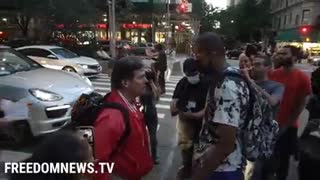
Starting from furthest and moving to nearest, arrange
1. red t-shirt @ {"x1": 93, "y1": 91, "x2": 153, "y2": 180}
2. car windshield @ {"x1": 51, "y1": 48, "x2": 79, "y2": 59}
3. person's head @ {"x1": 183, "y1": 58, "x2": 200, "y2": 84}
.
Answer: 1. car windshield @ {"x1": 51, "y1": 48, "x2": 79, "y2": 59}
2. person's head @ {"x1": 183, "y1": 58, "x2": 200, "y2": 84}
3. red t-shirt @ {"x1": 93, "y1": 91, "x2": 153, "y2": 180}

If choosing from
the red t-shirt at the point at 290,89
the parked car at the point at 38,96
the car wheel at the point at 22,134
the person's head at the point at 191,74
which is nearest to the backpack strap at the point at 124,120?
the person's head at the point at 191,74

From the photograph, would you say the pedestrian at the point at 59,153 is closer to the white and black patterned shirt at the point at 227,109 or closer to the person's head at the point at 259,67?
the white and black patterned shirt at the point at 227,109

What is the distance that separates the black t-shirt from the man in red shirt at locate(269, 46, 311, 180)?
82 centimetres

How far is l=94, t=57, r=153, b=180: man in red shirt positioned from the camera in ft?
8.55

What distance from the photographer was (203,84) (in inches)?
193

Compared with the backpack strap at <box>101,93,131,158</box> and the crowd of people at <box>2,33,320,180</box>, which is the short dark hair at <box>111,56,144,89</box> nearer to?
the crowd of people at <box>2,33,320,180</box>

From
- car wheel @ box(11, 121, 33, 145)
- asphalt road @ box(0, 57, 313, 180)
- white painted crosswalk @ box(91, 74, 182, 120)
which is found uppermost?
car wheel @ box(11, 121, 33, 145)

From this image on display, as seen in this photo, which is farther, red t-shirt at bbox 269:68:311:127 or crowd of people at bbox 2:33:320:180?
red t-shirt at bbox 269:68:311:127

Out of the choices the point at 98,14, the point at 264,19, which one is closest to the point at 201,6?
the point at 264,19

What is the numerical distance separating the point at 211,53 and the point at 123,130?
31.2 inches

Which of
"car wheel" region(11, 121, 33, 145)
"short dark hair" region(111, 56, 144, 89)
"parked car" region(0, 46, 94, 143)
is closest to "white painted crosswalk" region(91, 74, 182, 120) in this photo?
"parked car" region(0, 46, 94, 143)

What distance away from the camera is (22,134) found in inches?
281

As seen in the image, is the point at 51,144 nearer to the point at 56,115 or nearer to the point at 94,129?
the point at 94,129

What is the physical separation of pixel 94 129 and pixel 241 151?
111 centimetres
